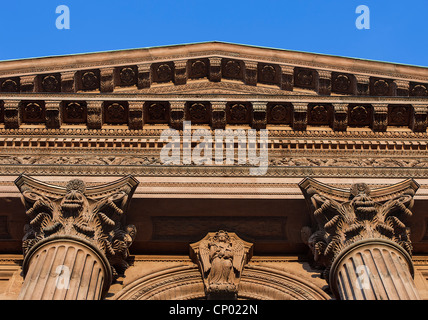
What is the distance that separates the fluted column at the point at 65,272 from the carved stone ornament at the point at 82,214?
144 millimetres

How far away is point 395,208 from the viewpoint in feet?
40.1

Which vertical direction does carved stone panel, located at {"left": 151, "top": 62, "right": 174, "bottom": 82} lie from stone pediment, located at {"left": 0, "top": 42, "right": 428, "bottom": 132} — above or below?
above

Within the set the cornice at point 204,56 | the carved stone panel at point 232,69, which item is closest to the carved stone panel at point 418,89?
the cornice at point 204,56

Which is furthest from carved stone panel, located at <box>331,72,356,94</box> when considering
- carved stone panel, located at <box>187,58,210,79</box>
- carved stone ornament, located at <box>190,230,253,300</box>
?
carved stone ornament, located at <box>190,230,253,300</box>

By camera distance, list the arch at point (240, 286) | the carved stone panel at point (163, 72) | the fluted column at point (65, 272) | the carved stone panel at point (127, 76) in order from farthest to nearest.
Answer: the carved stone panel at point (163, 72), the carved stone panel at point (127, 76), the arch at point (240, 286), the fluted column at point (65, 272)

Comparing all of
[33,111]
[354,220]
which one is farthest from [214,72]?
[354,220]

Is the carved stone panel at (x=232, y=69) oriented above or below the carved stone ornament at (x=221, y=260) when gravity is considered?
above

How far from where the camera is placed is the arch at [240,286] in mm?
12750

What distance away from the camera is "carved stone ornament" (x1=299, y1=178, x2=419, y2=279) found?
38.3 feet

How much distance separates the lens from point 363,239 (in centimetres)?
1136

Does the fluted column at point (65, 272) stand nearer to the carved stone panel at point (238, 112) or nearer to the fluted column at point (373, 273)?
the fluted column at point (373, 273)

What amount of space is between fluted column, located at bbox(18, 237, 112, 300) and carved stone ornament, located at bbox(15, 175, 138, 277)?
144 millimetres

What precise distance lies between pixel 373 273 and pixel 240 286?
311cm

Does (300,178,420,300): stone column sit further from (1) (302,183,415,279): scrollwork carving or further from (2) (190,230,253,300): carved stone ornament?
(2) (190,230,253,300): carved stone ornament
